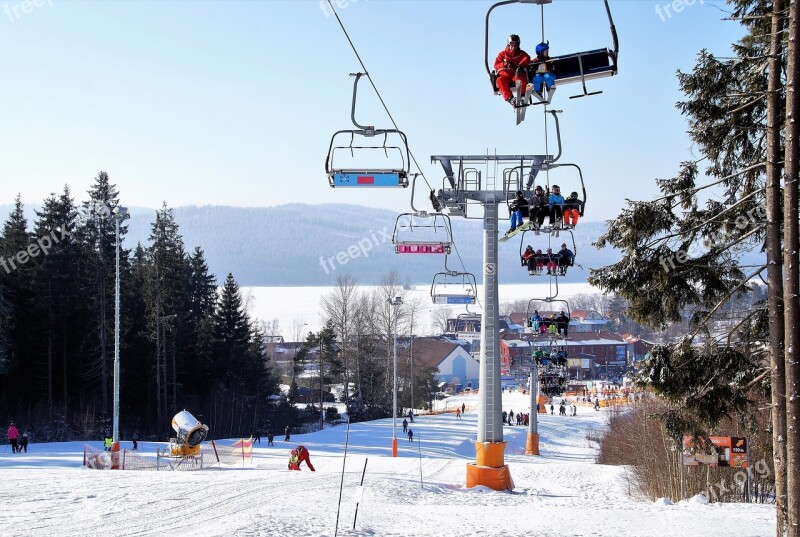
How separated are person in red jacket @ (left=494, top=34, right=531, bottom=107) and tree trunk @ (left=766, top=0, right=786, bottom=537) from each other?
4.16m

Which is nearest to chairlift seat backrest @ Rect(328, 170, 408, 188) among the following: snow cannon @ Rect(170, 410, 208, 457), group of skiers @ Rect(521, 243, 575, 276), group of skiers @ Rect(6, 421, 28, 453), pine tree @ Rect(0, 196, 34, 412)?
group of skiers @ Rect(521, 243, 575, 276)

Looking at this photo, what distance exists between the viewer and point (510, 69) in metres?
9.51

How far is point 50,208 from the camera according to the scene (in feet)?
181

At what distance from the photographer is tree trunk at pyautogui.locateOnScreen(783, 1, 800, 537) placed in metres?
10.4

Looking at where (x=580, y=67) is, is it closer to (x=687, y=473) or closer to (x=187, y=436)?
(x=687, y=473)

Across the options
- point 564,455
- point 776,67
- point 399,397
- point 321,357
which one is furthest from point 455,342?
point 776,67

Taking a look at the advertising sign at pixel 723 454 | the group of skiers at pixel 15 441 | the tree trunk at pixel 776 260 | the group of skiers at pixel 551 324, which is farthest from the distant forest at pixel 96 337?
the tree trunk at pixel 776 260

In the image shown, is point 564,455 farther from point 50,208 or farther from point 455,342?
point 455,342

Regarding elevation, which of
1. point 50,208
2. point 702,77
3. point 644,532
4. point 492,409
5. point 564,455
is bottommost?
point 564,455

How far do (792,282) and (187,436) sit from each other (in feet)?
80.7

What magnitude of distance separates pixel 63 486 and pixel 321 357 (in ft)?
156

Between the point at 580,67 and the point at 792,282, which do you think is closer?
the point at 580,67

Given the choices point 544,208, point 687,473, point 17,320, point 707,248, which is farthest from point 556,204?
point 17,320

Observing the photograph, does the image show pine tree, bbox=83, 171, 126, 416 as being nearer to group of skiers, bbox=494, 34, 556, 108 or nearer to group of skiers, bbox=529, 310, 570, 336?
group of skiers, bbox=529, 310, 570, 336
